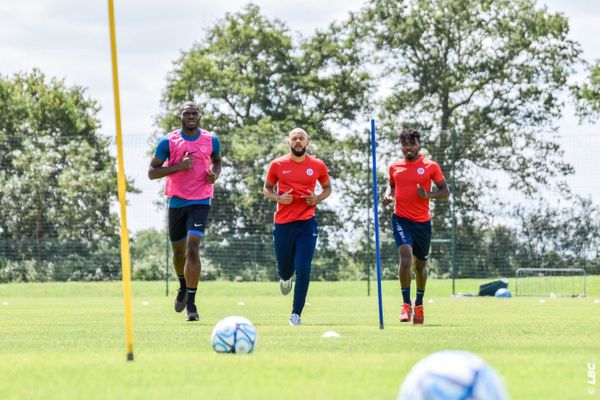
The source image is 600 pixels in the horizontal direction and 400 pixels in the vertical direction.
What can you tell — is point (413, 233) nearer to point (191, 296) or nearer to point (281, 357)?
point (191, 296)

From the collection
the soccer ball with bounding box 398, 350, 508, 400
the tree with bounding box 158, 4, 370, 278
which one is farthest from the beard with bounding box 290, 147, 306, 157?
the tree with bounding box 158, 4, 370, 278

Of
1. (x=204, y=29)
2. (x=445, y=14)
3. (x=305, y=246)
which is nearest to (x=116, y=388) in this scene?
(x=305, y=246)

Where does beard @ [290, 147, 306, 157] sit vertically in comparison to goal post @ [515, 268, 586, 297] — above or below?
above

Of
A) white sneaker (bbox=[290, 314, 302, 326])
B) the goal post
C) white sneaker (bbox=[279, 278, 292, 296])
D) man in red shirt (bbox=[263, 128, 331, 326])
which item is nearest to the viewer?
white sneaker (bbox=[290, 314, 302, 326])

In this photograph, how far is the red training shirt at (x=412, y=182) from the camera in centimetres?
1262

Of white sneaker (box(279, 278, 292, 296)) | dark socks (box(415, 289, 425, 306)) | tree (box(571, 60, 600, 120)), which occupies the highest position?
tree (box(571, 60, 600, 120))

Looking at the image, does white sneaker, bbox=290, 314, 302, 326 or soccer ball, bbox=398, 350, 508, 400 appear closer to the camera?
soccer ball, bbox=398, 350, 508, 400

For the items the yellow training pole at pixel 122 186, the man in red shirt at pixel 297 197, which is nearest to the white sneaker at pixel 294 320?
the man in red shirt at pixel 297 197

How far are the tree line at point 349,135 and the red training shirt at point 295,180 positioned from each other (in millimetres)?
13613

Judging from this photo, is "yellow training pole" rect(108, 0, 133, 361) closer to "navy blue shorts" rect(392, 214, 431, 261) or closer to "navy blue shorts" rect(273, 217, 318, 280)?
"navy blue shorts" rect(273, 217, 318, 280)

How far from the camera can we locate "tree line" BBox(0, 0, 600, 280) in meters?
27.6

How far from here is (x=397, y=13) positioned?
51.1m

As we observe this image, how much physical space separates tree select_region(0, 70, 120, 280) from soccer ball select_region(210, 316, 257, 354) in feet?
67.5

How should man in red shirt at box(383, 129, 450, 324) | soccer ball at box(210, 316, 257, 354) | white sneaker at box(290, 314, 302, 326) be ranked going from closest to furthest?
soccer ball at box(210, 316, 257, 354)
white sneaker at box(290, 314, 302, 326)
man in red shirt at box(383, 129, 450, 324)
